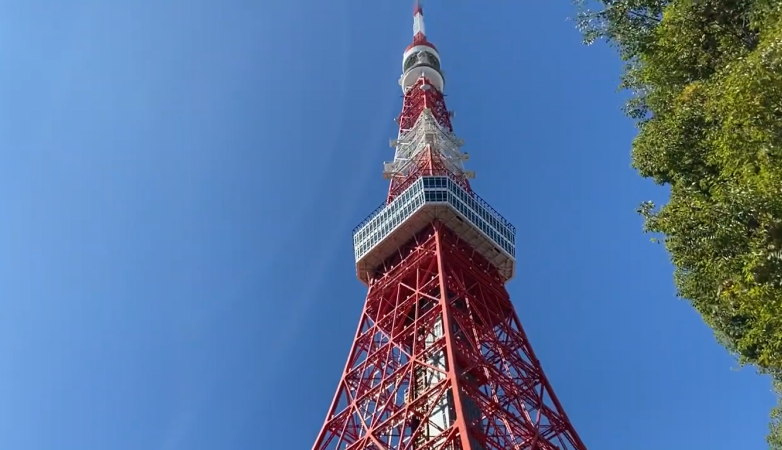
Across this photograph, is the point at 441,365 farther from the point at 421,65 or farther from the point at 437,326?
the point at 421,65

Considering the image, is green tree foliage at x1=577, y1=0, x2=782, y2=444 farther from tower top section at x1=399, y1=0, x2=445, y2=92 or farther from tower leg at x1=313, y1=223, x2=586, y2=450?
tower top section at x1=399, y1=0, x2=445, y2=92

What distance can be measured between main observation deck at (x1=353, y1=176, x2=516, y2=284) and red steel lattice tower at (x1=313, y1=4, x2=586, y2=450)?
0.13ft

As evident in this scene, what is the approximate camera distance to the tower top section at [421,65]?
112 ft

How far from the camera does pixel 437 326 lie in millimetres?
21500

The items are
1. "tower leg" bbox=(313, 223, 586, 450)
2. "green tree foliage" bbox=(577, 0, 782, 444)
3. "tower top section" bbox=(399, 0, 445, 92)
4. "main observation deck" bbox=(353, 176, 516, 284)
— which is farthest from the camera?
"tower top section" bbox=(399, 0, 445, 92)

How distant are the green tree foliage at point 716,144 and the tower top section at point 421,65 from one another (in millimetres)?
26185

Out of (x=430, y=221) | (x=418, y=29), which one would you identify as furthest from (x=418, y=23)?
(x=430, y=221)

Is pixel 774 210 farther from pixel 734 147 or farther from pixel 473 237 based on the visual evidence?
pixel 473 237

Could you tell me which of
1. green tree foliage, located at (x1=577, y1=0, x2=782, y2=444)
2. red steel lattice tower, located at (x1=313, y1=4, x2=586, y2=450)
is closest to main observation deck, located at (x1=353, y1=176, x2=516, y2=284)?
red steel lattice tower, located at (x1=313, y1=4, x2=586, y2=450)

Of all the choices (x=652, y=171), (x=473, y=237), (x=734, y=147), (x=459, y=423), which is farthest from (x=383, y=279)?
(x=734, y=147)

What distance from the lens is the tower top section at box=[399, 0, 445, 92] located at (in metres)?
34.1

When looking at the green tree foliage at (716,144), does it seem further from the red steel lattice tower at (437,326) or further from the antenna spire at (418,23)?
the antenna spire at (418,23)

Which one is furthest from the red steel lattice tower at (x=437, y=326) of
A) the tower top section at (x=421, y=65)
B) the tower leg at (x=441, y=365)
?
the tower top section at (x=421, y=65)

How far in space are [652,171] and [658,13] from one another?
5.98ft
